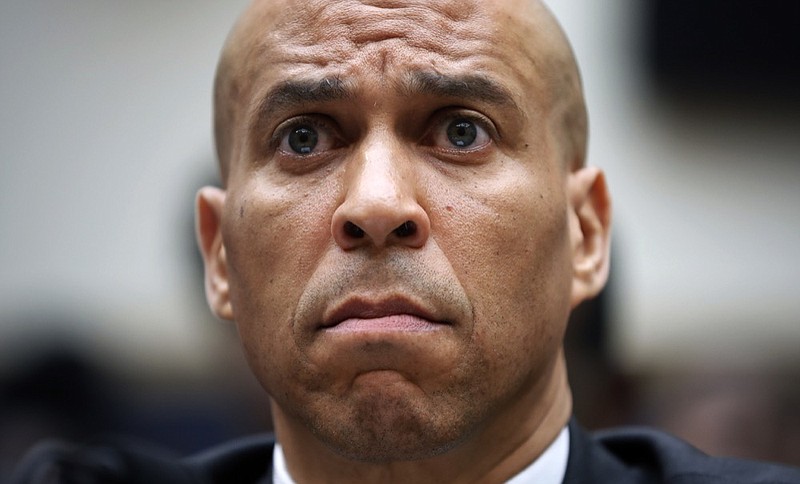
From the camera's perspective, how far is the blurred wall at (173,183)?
8.33m

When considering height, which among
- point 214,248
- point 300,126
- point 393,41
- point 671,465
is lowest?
point 671,465

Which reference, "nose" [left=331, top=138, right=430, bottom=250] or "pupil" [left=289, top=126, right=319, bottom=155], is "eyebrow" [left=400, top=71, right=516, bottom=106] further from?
"pupil" [left=289, top=126, right=319, bottom=155]

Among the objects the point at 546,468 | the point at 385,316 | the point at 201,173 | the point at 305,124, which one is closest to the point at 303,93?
the point at 305,124

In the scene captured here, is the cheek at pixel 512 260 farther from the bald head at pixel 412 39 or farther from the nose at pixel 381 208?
the bald head at pixel 412 39

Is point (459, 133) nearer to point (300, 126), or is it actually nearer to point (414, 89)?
point (414, 89)

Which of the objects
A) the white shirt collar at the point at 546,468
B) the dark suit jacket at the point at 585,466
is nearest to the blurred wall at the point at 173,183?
the dark suit jacket at the point at 585,466

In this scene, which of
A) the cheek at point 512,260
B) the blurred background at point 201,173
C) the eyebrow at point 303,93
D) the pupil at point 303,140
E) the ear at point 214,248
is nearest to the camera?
the cheek at point 512,260

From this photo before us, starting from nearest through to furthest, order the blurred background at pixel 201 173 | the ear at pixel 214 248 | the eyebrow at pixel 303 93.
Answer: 1. the eyebrow at pixel 303 93
2. the ear at pixel 214 248
3. the blurred background at pixel 201 173

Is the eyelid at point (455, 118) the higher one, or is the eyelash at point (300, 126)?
the eyelid at point (455, 118)

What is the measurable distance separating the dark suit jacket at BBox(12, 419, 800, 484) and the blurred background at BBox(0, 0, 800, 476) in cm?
314

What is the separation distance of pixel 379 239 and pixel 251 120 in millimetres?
660

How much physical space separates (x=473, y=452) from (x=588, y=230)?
840mm

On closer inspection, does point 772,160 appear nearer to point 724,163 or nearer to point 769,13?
point 724,163

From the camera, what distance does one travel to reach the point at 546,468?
4.20 meters
